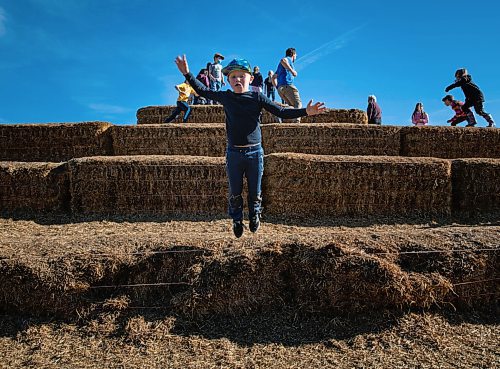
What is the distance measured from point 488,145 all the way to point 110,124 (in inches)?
416

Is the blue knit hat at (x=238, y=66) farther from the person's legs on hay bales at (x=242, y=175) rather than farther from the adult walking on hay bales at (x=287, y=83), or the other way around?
the adult walking on hay bales at (x=287, y=83)

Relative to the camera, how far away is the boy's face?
409cm

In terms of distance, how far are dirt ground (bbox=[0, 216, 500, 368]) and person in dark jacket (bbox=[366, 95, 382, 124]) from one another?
292 inches

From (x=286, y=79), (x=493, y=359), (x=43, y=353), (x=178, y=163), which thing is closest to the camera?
(x=493, y=359)

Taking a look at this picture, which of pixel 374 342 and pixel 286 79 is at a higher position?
pixel 286 79

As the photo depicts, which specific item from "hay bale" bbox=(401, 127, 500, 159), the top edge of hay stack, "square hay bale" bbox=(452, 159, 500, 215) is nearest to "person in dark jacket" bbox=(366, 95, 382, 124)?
the top edge of hay stack

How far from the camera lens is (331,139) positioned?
29.3 ft

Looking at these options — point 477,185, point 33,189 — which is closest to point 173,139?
point 33,189

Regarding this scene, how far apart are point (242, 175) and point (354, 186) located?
12.5ft

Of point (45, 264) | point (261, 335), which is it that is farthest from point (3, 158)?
point (261, 335)

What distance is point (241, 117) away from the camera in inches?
161

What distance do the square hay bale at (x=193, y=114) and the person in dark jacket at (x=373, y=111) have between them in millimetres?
5080

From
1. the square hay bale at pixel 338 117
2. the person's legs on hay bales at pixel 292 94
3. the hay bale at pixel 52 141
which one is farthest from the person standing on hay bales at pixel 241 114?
the square hay bale at pixel 338 117

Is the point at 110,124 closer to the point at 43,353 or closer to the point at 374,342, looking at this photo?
the point at 43,353
